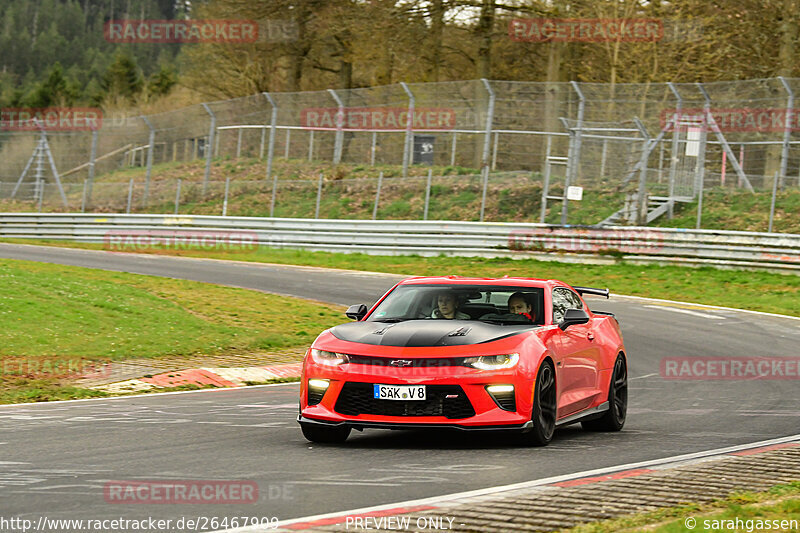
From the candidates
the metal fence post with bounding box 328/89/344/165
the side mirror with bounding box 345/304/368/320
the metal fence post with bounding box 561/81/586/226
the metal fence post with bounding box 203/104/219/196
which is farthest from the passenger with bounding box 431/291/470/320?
the metal fence post with bounding box 203/104/219/196

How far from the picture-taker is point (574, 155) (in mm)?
31266

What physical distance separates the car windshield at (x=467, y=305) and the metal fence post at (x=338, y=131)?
89.8ft

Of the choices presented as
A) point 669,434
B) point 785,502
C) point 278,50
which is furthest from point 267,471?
point 278,50

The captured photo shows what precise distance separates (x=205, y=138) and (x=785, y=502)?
116ft

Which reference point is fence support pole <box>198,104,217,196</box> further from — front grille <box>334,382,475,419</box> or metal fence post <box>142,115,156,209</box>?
front grille <box>334,382,475,419</box>

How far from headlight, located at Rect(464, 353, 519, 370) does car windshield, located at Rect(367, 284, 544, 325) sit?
101cm

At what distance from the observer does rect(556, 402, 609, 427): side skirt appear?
9.00m

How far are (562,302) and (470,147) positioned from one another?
26.1 meters

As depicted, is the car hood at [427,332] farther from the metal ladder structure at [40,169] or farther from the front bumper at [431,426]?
the metal ladder structure at [40,169]

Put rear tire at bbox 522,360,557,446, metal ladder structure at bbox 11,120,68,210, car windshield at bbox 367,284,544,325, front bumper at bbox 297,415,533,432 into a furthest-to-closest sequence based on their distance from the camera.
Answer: metal ladder structure at bbox 11,120,68,210
car windshield at bbox 367,284,544,325
rear tire at bbox 522,360,557,446
front bumper at bbox 297,415,533,432

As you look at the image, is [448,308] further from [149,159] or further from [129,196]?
[149,159]

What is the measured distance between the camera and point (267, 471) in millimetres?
7242

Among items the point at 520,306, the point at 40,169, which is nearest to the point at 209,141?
the point at 40,169

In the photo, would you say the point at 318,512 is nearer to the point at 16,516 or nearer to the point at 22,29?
the point at 16,516
